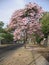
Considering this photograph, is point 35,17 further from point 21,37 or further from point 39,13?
point 21,37

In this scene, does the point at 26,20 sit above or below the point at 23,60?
above

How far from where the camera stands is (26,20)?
48.0m

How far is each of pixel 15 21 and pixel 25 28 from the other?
244 centimetres

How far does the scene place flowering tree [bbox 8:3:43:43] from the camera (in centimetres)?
4723

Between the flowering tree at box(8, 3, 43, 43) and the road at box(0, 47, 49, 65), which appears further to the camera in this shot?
the flowering tree at box(8, 3, 43, 43)

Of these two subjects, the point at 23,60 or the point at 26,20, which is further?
the point at 26,20

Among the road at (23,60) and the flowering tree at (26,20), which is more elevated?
the flowering tree at (26,20)

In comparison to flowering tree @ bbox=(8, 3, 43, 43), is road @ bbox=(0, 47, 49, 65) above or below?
below

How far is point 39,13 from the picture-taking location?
4859cm

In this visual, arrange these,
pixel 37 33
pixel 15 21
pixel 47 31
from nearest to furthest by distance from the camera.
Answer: pixel 15 21, pixel 37 33, pixel 47 31

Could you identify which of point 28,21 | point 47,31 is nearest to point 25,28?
point 28,21

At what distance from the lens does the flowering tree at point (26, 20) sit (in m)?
47.2

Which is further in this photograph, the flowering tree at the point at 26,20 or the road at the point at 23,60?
the flowering tree at the point at 26,20

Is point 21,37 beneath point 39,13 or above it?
beneath
